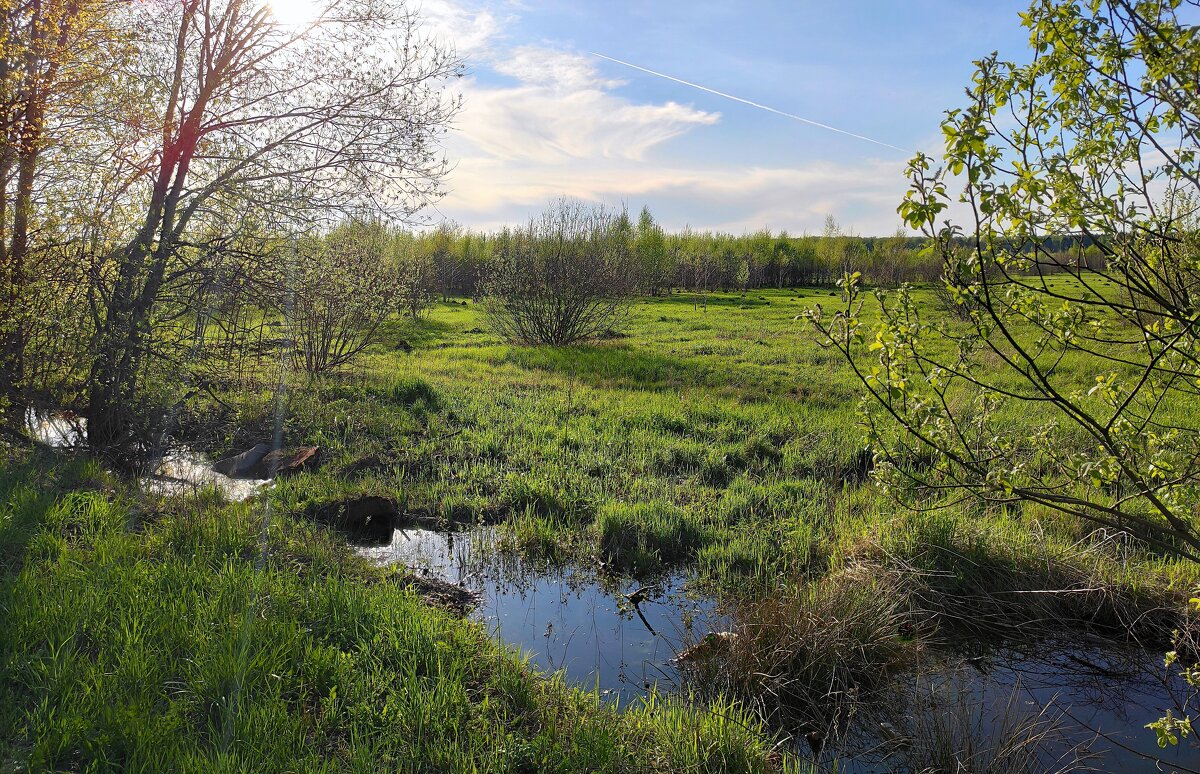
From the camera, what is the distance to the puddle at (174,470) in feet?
25.0

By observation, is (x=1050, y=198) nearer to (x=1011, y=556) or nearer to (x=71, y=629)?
(x=1011, y=556)

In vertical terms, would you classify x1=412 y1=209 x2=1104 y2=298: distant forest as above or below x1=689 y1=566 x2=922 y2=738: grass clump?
above

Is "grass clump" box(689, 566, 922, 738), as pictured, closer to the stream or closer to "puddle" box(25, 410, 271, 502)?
the stream

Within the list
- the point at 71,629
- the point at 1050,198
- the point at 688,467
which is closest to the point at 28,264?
the point at 71,629

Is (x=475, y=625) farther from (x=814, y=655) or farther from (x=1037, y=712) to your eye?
(x=1037, y=712)

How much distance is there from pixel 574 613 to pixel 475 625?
88cm

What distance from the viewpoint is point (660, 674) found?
4.81m

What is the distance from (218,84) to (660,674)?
8.76 metres

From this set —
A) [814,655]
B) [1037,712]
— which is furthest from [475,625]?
[1037,712]

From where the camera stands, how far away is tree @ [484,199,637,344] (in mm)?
19891

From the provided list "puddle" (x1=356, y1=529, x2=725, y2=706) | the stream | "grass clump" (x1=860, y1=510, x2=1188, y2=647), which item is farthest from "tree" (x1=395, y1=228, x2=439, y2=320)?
"grass clump" (x1=860, y1=510, x2=1188, y2=647)

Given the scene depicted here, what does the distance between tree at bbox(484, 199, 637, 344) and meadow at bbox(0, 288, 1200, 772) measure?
33.0 feet

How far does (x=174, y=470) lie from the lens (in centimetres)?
862

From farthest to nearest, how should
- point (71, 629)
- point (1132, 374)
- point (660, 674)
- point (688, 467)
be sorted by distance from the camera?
1. point (1132, 374)
2. point (688, 467)
3. point (660, 674)
4. point (71, 629)
